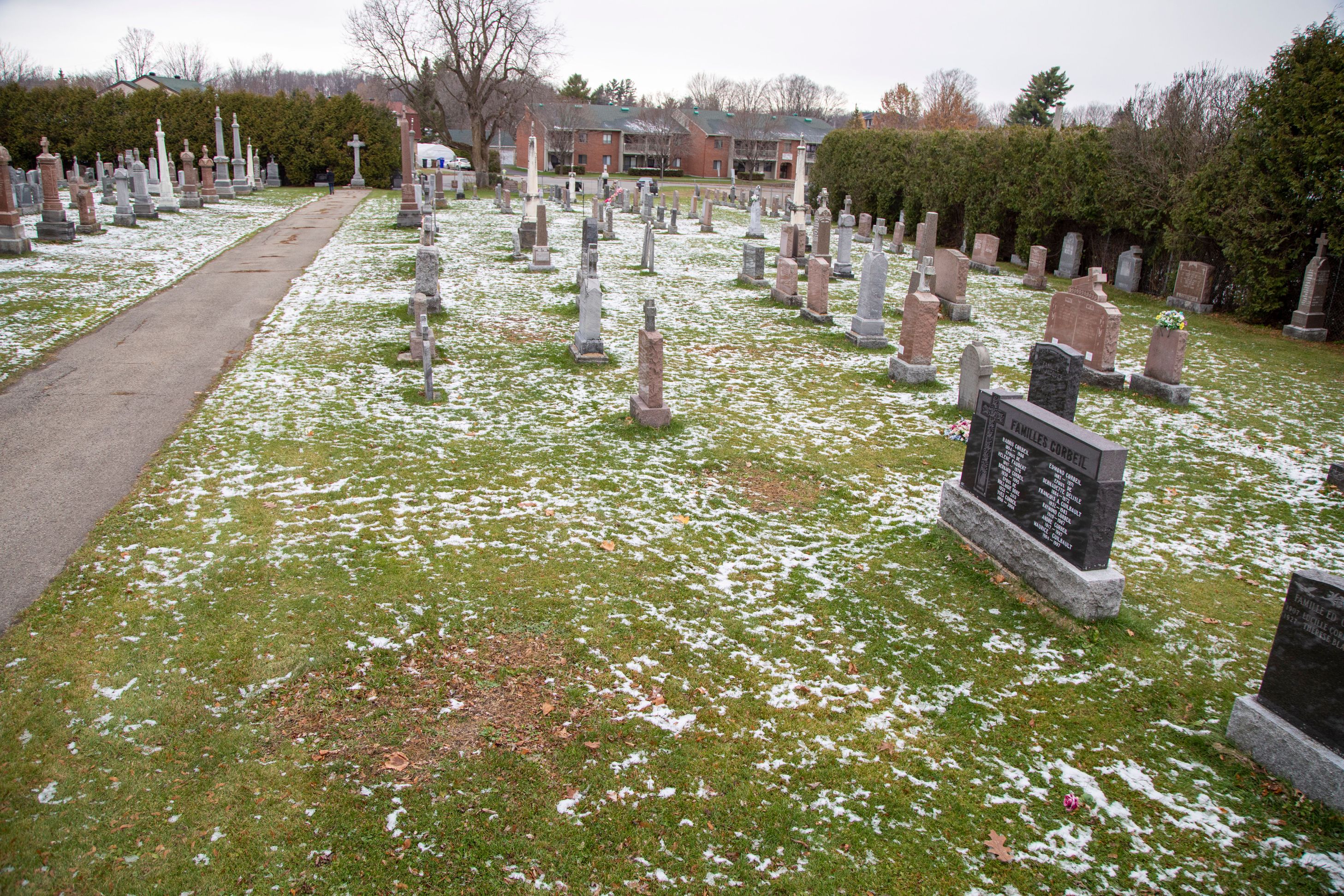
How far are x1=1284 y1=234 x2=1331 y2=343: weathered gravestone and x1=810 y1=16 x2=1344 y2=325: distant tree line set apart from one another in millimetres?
320

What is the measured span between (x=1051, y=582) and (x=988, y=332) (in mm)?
11001

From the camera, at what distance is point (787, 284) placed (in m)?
17.7

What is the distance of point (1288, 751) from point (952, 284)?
45.0ft

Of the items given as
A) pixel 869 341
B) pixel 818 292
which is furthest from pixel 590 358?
pixel 818 292

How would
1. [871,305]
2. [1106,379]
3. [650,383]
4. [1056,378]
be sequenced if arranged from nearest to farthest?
[1056,378]
[650,383]
[1106,379]
[871,305]

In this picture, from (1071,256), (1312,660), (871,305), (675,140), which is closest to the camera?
(1312,660)

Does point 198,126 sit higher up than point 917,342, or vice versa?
point 198,126

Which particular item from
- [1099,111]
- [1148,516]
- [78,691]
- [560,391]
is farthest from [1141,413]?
[1099,111]

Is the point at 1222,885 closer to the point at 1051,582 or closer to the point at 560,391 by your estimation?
the point at 1051,582

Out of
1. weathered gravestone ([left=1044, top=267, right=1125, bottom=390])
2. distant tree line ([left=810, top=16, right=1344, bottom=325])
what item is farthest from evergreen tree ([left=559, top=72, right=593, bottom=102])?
weathered gravestone ([left=1044, top=267, right=1125, bottom=390])

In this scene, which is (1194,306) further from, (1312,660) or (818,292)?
(1312,660)

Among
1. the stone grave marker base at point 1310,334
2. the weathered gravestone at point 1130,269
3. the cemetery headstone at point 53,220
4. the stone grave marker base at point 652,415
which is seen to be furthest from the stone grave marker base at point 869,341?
the cemetery headstone at point 53,220

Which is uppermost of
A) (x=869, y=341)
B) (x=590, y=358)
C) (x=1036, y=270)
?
(x=1036, y=270)

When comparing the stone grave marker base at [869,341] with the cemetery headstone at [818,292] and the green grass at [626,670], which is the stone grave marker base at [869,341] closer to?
the cemetery headstone at [818,292]
